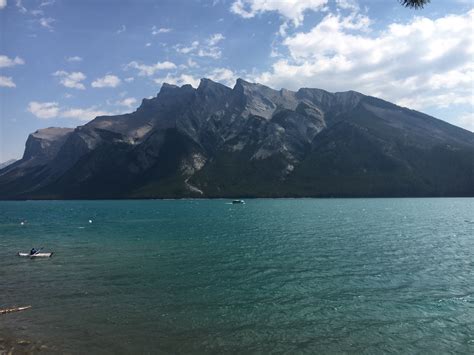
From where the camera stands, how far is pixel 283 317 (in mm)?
36562

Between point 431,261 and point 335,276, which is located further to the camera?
point 431,261

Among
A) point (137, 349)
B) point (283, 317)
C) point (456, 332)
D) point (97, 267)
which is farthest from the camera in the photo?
point (97, 267)

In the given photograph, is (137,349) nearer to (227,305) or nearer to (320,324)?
(227,305)

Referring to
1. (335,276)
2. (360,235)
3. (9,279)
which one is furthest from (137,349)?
(360,235)

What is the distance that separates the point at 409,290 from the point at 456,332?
41.8 feet

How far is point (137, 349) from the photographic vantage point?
1171 inches

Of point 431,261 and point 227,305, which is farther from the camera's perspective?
point 431,261

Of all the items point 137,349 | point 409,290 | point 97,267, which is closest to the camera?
point 137,349

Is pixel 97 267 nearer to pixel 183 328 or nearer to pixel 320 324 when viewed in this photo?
Result: pixel 183 328

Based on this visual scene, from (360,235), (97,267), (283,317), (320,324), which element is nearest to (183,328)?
(283,317)

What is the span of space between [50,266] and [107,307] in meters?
28.0

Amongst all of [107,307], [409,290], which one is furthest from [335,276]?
[107,307]

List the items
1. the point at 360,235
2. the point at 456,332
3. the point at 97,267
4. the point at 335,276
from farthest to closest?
the point at 360,235 < the point at 97,267 < the point at 335,276 < the point at 456,332

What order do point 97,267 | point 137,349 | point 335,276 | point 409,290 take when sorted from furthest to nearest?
point 97,267 < point 335,276 < point 409,290 < point 137,349
